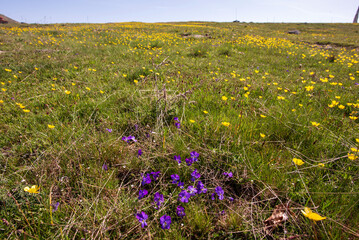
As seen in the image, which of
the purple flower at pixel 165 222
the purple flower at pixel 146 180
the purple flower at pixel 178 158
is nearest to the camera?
the purple flower at pixel 165 222

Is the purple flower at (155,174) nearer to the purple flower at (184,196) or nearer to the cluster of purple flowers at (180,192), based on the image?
the cluster of purple flowers at (180,192)

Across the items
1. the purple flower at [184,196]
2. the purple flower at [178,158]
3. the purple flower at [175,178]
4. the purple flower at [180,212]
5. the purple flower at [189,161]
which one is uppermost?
the purple flower at [178,158]

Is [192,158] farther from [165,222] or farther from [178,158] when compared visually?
[165,222]

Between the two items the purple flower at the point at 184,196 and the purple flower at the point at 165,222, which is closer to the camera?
the purple flower at the point at 165,222

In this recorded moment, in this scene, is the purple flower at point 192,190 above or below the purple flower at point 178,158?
below

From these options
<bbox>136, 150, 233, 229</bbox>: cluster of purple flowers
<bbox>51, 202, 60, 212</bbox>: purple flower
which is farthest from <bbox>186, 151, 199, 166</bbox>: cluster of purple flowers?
<bbox>51, 202, 60, 212</bbox>: purple flower

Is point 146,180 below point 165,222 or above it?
above

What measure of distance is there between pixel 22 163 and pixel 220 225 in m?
2.05

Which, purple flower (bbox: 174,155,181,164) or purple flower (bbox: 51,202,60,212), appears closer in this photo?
purple flower (bbox: 51,202,60,212)

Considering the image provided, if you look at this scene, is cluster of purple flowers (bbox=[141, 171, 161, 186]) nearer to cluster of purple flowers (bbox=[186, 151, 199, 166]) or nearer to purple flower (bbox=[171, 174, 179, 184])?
purple flower (bbox=[171, 174, 179, 184])

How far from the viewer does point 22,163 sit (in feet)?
5.98

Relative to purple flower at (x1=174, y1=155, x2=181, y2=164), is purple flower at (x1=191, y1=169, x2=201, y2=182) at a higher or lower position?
lower

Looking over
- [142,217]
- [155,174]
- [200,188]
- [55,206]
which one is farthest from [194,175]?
[55,206]

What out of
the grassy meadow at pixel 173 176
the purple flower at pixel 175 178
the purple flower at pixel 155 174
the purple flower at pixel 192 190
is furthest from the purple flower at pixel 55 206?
the purple flower at pixel 192 190
